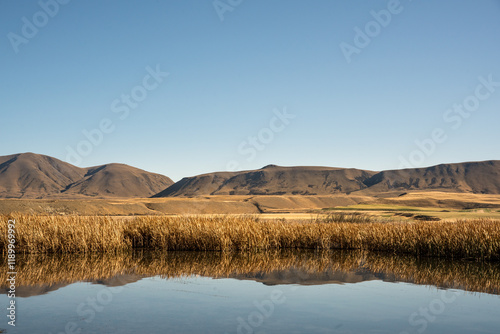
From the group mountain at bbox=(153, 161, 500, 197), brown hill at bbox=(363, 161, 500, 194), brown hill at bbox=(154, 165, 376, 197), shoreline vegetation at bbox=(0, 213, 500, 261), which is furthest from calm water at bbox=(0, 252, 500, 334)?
brown hill at bbox=(154, 165, 376, 197)

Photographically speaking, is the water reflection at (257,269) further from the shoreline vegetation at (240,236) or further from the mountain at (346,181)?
the mountain at (346,181)

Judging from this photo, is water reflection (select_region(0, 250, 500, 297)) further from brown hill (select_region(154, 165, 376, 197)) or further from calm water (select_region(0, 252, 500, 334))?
brown hill (select_region(154, 165, 376, 197))


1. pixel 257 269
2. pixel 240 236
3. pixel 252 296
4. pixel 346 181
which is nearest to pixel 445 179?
A: pixel 346 181

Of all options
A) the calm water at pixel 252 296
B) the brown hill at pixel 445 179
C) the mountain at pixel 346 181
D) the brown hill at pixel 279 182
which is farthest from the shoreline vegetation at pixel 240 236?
the brown hill at pixel 279 182

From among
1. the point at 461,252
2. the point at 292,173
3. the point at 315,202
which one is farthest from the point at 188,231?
the point at 292,173

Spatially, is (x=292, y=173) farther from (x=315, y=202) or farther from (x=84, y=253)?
(x=84, y=253)

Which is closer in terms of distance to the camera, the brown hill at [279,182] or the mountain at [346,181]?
the mountain at [346,181]

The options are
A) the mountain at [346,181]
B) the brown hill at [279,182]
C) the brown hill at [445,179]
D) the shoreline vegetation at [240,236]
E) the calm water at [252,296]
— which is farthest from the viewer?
the brown hill at [279,182]
